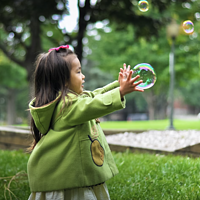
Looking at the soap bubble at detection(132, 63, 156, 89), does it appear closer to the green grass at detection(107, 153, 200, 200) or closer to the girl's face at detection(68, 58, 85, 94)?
the girl's face at detection(68, 58, 85, 94)

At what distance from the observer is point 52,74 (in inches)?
80.8

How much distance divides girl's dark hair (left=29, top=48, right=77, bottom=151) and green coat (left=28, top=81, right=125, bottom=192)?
86 mm

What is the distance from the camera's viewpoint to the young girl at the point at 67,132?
6.18ft

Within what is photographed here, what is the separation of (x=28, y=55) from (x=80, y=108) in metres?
8.12

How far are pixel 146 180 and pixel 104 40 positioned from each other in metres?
15.9

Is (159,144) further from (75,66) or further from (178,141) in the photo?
(75,66)

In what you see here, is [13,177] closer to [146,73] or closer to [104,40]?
[146,73]

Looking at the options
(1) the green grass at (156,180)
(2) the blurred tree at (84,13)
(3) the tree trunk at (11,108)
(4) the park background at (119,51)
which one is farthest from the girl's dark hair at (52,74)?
(3) the tree trunk at (11,108)

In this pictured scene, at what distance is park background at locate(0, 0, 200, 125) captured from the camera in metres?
7.86

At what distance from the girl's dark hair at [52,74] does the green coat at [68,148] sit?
9 centimetres

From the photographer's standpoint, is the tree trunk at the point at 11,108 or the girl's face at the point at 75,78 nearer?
the girl's face at the point at 75,78

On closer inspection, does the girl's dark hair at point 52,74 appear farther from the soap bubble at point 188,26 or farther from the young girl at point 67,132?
the soap bubble at point 188,26

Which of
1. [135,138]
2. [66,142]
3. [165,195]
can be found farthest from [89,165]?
[135,138]

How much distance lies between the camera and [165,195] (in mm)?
2943
